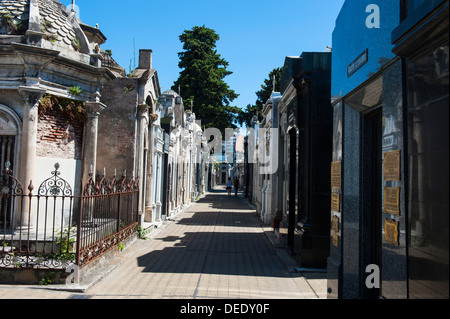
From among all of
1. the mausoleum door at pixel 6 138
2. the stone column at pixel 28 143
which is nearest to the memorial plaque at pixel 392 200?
the stone column at pixel 28 143

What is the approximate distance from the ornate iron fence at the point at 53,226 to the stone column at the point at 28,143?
0.04 meters

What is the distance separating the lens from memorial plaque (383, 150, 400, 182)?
3301mm

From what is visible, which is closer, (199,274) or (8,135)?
(199,274)

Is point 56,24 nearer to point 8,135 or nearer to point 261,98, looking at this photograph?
point 8,135

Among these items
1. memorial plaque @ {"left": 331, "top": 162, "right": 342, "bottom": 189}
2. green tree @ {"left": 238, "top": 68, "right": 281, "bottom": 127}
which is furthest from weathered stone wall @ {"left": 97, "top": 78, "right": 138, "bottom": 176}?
green tree @ {"left": 238, "top": 68, "right": 281, "bottom": 127}

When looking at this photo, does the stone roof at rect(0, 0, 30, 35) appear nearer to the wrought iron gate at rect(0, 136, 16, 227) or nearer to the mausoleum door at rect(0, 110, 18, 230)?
the mausoleum door at rect(0, 110, 18, 230)

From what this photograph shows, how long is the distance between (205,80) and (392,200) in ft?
125

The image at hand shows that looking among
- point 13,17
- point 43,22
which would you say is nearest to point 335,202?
point 43,22

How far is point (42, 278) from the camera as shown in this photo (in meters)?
6.03

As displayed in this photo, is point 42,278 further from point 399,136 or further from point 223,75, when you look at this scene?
point 223,75

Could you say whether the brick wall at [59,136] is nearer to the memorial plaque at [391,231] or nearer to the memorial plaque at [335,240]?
the memorial plaque at [335,240]

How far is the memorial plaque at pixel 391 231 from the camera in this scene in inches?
129

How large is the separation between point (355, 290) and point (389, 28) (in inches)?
118

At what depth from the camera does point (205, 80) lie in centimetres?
4019
